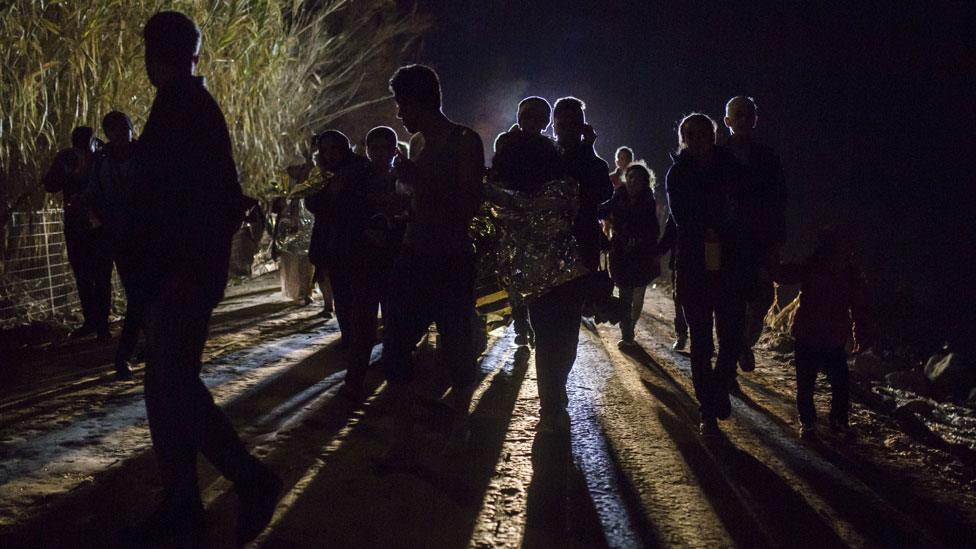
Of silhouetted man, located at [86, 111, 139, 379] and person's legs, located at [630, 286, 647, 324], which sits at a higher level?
silhouetted man, located at [86, 111, 139, 379]

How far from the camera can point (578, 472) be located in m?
3.38

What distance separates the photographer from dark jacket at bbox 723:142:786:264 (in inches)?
157

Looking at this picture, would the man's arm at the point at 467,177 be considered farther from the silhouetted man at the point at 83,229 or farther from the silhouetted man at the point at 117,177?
the silhouetted man at the point at 83,229

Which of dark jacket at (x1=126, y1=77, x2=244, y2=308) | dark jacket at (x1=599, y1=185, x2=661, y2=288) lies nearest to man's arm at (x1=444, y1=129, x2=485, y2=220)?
dark jacket at (x1=126, y1=77, x2=244, y2=308)

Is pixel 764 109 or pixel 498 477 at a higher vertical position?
pixel 764 109

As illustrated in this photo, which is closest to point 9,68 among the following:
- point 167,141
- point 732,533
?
point 167,141

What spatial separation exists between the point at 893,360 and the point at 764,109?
15313 mm

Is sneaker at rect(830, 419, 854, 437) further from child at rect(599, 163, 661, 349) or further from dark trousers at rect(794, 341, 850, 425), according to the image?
child at rect(599, 163, 661, 349)

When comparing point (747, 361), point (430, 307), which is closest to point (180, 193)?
point (430, 307)

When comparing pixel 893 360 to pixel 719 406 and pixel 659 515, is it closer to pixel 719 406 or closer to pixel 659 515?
pixel 719 406

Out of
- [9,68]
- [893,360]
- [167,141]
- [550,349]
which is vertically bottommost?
[893,360]

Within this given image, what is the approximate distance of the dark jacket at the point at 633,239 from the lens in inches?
214

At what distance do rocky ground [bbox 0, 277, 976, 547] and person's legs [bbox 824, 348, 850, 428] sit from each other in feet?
0.47

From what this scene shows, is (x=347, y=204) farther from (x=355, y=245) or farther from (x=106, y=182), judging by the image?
(x=106, y=182)
